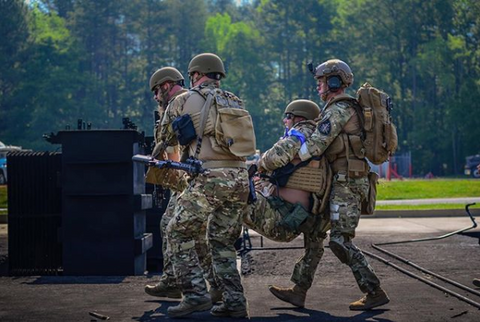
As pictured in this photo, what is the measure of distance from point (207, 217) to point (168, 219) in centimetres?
109

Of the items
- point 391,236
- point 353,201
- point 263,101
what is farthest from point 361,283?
point 263,101

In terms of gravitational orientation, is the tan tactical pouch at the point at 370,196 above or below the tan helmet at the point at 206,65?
below

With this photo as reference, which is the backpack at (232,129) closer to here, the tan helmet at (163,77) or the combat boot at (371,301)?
the tan helmet at (163,77)

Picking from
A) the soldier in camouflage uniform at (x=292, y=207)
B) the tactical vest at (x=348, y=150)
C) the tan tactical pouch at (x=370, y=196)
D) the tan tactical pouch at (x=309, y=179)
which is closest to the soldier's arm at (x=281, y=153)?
the soldier in camouflage uniform at (x=292, y=207)

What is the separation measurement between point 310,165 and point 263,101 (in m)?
78.0

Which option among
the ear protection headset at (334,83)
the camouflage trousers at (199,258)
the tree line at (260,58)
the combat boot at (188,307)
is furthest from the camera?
the tree line at (260,58)

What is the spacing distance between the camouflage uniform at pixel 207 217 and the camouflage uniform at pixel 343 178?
766 mm

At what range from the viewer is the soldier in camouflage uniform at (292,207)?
8.11 meters

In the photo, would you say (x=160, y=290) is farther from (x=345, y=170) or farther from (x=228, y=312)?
(x=345, y=170)

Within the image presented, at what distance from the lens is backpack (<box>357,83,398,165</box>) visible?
8258 mm

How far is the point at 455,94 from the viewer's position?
70.5 m

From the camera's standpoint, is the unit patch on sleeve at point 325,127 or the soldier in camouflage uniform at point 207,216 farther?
the unit patch on sleeve at point 325,127

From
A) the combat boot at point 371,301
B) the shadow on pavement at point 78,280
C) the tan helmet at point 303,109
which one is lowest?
the combat boot at point 371,301

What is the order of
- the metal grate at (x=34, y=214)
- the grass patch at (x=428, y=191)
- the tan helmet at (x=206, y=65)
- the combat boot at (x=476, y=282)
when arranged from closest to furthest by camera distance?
the tan helmet at (x=206, y=65) < the combat boot at (x=476, y=282) < the metal grate at (x=34, y=214) < the grass patch at (x=428, y=191)
